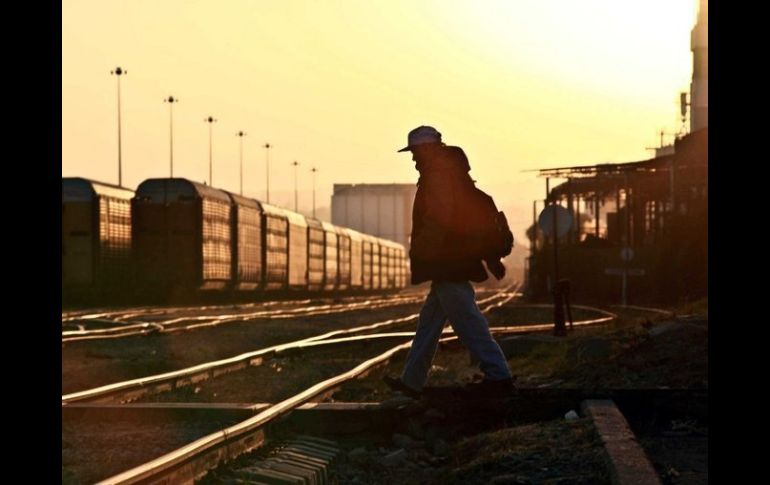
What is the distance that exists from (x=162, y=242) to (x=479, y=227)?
31.7 m

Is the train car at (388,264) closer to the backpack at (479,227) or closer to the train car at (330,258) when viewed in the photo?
the train car at (330,258)

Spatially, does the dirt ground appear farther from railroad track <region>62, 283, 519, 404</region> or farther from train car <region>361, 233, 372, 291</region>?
train car <region>361, 233, 372, 291</region>

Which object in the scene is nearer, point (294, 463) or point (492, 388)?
point (294, 463)

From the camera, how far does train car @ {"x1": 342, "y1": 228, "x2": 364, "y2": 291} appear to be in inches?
2493

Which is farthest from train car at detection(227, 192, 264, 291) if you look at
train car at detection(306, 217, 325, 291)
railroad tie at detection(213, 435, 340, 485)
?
railroad tie at detection(213, 435, 340, 485)

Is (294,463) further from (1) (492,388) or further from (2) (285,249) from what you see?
(2) (285,249)

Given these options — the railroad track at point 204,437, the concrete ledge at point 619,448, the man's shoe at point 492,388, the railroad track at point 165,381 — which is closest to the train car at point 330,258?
the railroad track at point 165,381

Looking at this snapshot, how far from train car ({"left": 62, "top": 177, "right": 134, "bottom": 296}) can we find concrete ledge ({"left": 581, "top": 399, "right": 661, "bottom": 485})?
29106 millimetres

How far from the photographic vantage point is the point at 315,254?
174 ft

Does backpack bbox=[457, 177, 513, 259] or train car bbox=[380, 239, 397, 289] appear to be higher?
backpack bbox=[457, 177, 513, 259]

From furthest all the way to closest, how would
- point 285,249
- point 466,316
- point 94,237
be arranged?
point 285,249
point 94,237
point 466,316

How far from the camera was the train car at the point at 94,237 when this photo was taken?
1374 inches

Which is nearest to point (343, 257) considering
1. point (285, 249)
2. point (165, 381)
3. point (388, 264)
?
point (285, 249)
